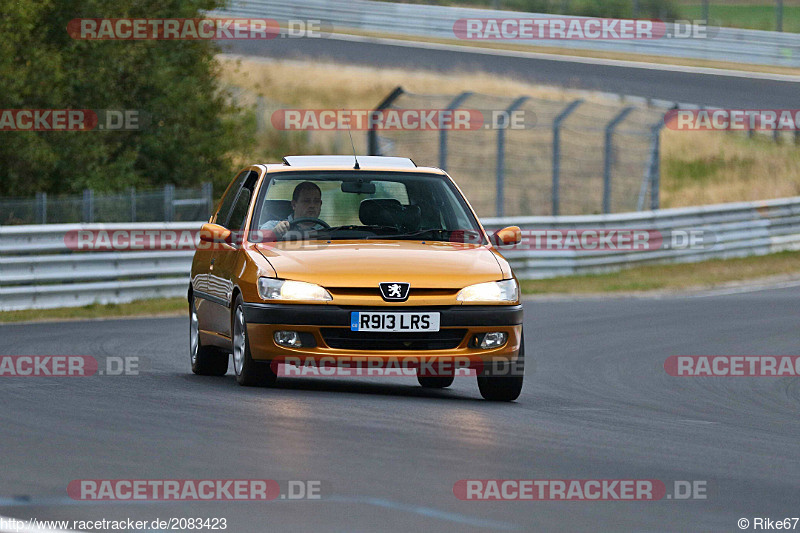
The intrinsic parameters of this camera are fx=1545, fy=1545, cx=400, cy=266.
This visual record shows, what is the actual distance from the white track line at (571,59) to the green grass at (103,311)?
80.0 feet

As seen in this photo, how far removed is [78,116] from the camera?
24.7 metres

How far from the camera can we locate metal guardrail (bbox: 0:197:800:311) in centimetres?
1919

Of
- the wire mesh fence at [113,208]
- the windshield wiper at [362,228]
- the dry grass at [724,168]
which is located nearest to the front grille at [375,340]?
the windshield wiper at [362,228]

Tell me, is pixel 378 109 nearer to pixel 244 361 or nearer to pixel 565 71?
pixel 244 361

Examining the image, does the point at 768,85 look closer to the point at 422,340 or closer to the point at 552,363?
the point at 552,363

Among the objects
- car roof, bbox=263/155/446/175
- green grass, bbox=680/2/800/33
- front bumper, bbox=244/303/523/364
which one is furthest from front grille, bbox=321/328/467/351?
green grass, bbox=680/2/800/33

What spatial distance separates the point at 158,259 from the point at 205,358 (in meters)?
9.35

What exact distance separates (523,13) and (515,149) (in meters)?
10.8

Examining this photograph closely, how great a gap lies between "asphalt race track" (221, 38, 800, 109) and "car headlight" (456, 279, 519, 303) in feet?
90.3

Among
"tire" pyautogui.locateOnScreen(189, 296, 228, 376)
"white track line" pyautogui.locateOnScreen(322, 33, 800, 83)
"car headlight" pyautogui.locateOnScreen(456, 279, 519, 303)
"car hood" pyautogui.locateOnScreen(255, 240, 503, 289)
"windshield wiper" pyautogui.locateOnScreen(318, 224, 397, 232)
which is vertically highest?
"white track line" pyautogui.locateOnScreen(322, 33, 800, 83)

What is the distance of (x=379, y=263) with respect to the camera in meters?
9.59

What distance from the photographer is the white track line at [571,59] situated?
41531mm

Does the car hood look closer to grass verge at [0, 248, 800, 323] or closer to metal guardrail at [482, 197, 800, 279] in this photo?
grass verge at [0, 248, 800, 323]

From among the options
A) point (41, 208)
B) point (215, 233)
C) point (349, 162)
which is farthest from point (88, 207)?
point (215, 233)
